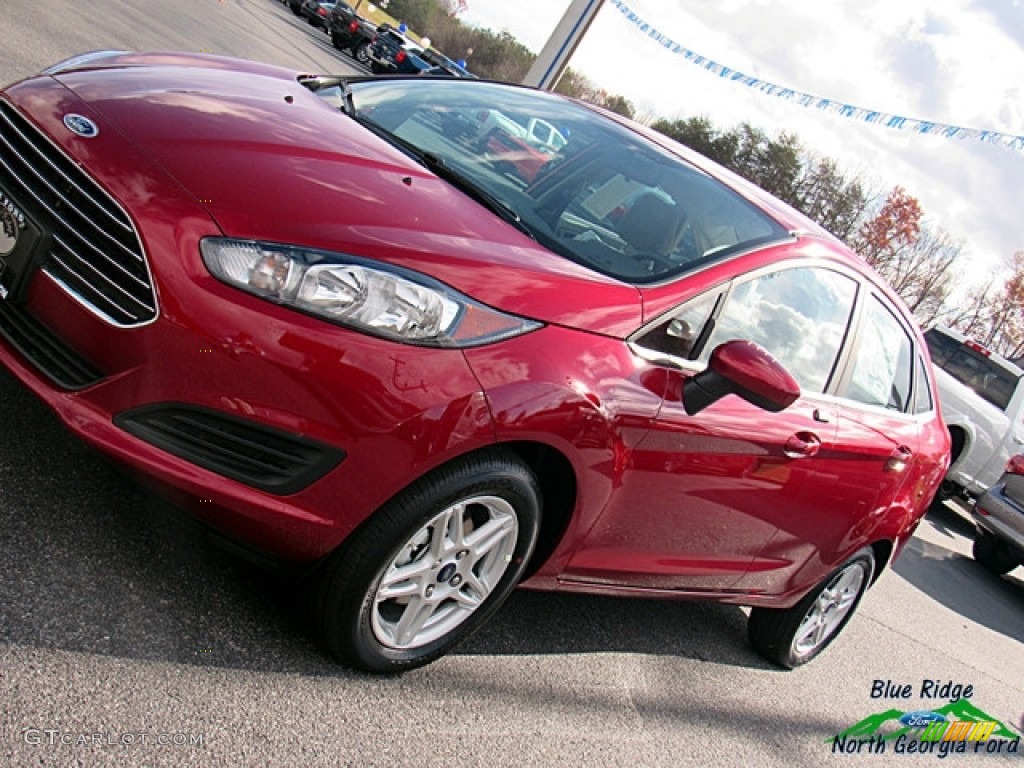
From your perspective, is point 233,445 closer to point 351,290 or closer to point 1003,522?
point 351,290

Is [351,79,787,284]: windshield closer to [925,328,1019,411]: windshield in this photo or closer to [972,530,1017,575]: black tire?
[972,530,1017,575]: black tire

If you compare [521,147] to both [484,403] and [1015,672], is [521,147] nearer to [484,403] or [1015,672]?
[484,403]

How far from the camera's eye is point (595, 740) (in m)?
2.97

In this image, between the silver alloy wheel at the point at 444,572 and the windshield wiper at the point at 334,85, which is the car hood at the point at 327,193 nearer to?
the windshield wiper at the point at 334,85

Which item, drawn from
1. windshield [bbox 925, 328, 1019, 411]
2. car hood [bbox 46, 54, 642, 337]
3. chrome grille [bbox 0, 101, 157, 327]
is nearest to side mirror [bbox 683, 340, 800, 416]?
car hood [bbox 46, 54, 642, 337]

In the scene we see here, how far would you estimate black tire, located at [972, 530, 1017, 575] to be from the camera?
8438mm

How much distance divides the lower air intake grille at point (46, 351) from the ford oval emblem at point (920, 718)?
3828 mm

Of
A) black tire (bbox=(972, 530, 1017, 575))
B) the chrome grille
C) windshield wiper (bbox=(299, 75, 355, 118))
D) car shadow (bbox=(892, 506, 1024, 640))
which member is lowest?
car shadow (bbox=(892, 506, 1024, 640))

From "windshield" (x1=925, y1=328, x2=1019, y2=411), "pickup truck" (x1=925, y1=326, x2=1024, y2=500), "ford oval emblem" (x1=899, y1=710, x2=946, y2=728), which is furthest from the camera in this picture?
"windshield" (x1=925, y1=328, x2=1019, y2=411)

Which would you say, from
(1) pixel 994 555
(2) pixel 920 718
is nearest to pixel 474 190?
(2) pixel 920 718

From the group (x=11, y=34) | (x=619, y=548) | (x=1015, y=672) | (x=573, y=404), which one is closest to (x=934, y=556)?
(x=1015, y=672)

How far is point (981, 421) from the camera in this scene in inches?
387

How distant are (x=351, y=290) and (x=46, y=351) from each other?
2.61ft

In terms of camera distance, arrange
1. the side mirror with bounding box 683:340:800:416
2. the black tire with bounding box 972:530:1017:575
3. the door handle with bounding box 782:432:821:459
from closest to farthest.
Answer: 1. the side mirror with bounding box 683:340:800:416
2. the door handle with bounding box 782:432:821:459
3. the black tire with bounding box 972:530:1017:575
